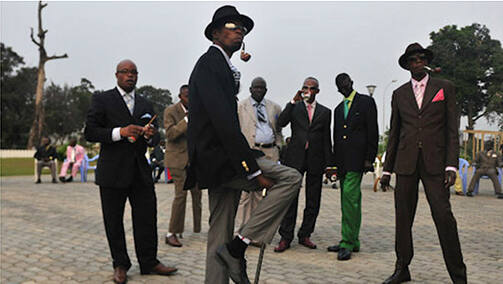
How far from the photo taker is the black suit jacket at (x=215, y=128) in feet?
10.8

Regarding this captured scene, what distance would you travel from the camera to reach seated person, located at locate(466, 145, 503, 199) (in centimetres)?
1422

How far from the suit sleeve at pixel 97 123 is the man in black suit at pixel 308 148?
241 cm

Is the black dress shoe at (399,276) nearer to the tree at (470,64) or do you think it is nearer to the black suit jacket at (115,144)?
the black suit jacket at (115,144)

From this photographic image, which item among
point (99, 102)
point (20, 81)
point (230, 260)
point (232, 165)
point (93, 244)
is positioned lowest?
point (93, 244)

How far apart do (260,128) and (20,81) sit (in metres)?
70.5

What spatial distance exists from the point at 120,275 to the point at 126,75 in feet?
6.63

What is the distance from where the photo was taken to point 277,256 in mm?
5766

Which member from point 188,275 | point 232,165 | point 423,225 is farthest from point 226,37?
point 423,225

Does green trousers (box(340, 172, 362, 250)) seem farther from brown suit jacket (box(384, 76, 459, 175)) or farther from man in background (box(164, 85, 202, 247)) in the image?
man in background (box(164, 85, 202, 247))

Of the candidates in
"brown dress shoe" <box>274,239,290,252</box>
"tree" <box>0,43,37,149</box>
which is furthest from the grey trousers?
"tree" <box>0,43,37,149</box>

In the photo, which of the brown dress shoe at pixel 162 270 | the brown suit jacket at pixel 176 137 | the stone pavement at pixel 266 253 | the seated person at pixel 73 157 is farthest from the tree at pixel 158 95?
the brown dress shoe at pixel 162 270

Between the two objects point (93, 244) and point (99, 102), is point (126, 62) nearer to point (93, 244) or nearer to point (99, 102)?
point (99, 102)

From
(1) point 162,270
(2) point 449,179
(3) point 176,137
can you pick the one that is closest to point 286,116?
(3) point 176,137

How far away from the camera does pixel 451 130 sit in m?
4.39
